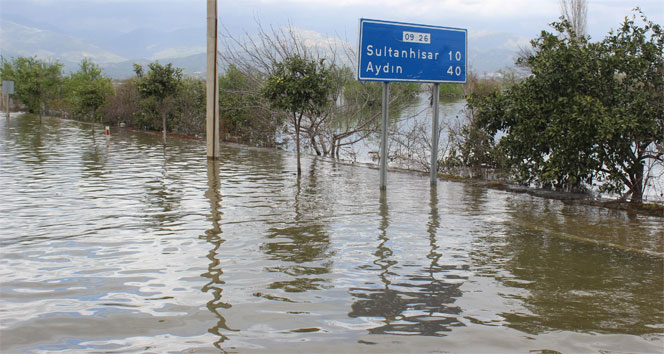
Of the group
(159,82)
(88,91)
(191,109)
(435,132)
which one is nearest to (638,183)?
(435,132)

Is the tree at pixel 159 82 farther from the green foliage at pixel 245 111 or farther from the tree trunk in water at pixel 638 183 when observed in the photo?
the tree trunk in water at pixel 638 183

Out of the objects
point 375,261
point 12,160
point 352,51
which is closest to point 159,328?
point 375,261

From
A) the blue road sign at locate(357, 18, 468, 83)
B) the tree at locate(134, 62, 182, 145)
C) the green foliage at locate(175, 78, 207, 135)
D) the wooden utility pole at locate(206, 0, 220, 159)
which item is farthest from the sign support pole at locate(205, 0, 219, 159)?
the green foliage at locate(175, 78, 207, 135)

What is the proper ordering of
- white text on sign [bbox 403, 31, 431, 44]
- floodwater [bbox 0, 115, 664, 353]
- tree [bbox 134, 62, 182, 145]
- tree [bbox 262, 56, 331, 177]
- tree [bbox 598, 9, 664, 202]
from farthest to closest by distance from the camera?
tree [bbox 134, 62, 182, 145], tree [bbox 262, 56, 331, 177], white text on sign [bbox 403, 31, 431, 44], tree [bbox 598, 9, 664, 202], floodwater [bbox 0, 115, 664, 353]

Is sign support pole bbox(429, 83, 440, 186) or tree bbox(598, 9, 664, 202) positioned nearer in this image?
tree bbox(598, 9, 664, 202)

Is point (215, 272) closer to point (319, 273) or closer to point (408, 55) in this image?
point (319, 273)

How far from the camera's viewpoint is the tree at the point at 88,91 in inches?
1510

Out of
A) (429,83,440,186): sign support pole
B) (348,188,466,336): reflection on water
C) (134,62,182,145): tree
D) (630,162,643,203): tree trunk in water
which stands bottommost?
(348,188,466,336): reflection on water

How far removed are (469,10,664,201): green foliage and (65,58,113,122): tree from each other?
28869 millimetres

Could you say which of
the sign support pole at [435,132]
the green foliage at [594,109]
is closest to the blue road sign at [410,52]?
the sign support pole at [435,132]

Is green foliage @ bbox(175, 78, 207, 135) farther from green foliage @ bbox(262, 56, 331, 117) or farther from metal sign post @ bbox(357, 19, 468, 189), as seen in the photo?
metal sign post @ bbox(357, 19, 468, 189)

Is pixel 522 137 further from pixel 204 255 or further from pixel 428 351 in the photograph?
pixel 428 351

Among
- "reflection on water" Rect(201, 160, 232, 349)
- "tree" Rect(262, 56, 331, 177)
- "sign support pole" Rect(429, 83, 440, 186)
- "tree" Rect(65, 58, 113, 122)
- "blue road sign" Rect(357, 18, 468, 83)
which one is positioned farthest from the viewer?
"tree" Rect(65, 58, 113, 122)

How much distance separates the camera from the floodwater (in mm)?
4773
